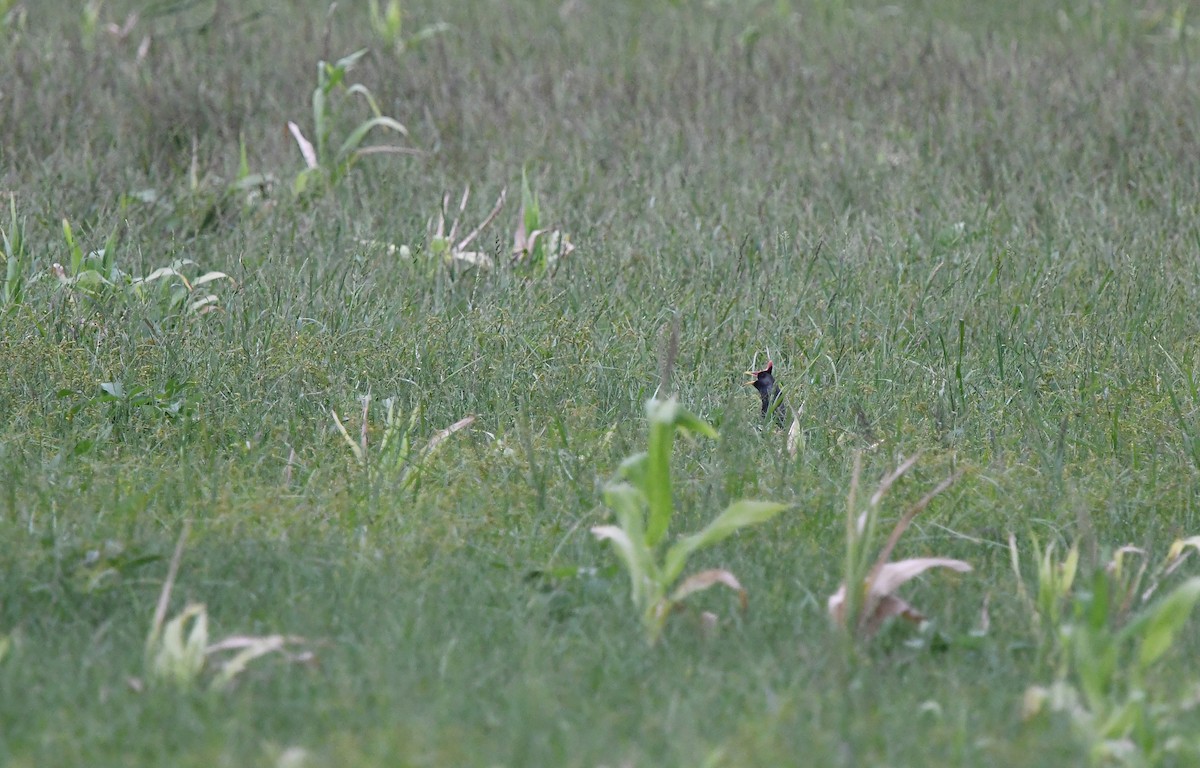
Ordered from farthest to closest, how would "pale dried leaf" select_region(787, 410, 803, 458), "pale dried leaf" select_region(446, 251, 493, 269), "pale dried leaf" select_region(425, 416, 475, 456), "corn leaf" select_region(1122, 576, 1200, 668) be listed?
"pale dried leaf" select_region(446, 251, 493, 269), "pale dried leaf" select_region(787, 410, 803, 458), "pale dried leaf" select_region(425, 416, 475, 456), "corn leaf" select_region(1122, 576, 1200, 668)

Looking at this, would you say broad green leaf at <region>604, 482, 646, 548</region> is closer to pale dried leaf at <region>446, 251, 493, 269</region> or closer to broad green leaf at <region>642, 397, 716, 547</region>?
broad green leaf at <region>642, 397, 716, 547</region>

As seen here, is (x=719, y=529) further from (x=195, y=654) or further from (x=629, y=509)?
(x=195, y=654)

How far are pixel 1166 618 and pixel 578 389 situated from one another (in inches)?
75.5

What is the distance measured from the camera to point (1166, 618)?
7.34 feet

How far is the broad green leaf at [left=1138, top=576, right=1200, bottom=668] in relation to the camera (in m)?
2.19

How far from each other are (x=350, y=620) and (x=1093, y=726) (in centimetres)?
129

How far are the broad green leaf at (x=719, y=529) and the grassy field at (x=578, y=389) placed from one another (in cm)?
13

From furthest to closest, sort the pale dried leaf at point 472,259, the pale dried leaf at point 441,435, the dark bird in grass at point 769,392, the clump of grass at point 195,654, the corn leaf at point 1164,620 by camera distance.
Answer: the pale dried leaf at point 472,259 < the dark bird in grass at point 769,392 < the pale dried leaf at point 441,435 < the clump of grass at point 195,654 < the corn leaf at point 1164,620

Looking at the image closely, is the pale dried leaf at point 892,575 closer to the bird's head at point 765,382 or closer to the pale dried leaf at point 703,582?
the pale dried leaf at point 703,582

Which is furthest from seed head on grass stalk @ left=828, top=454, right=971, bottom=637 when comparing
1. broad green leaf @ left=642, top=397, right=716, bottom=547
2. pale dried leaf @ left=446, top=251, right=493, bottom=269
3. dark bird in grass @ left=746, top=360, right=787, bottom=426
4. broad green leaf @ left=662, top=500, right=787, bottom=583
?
pale dried leaf @ left=446, top=251, right=493, bottom=269

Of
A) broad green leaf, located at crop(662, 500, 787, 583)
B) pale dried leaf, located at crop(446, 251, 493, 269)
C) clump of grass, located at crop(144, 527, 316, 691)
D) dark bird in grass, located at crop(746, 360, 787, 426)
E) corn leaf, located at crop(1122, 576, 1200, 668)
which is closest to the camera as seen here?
corn leaf, located at crop(1122, 576, 1200, 668)

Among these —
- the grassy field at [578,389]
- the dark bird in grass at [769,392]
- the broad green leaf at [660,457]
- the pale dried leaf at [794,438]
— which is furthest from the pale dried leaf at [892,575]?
the dark bird in grass at [769,392]

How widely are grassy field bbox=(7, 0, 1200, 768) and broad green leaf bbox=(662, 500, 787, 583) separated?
0.42ft

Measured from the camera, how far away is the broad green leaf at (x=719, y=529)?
254 cm
